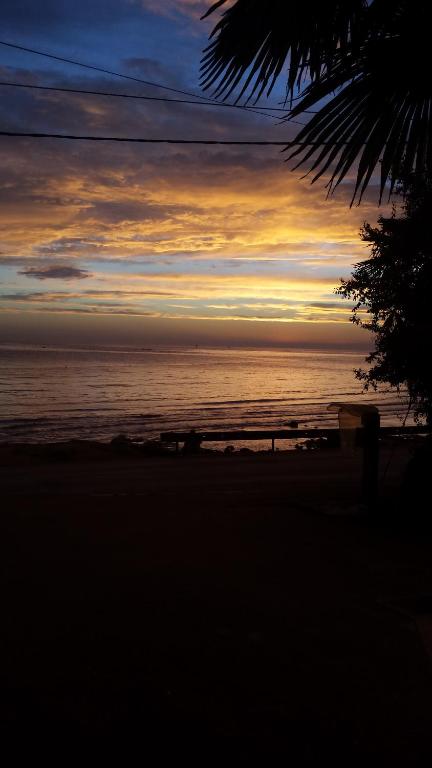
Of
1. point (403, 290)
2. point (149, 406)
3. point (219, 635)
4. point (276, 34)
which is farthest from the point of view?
point (149, 406)

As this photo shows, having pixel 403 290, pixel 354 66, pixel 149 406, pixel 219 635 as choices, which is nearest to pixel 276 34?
pixel 354 66

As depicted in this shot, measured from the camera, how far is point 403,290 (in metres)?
8.59

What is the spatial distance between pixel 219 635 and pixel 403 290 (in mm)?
5437

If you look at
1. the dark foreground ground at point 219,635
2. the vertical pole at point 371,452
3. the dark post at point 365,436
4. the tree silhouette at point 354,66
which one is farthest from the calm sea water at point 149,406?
the tree silhouette at point 354,66

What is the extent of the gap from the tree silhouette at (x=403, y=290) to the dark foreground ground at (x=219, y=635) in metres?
2.03

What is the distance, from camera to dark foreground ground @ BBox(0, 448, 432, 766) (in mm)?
3305

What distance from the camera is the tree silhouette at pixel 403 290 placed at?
7.23 metres

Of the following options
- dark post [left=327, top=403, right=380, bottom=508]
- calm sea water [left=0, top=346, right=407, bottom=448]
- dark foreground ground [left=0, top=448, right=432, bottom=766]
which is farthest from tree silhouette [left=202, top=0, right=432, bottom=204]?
calm sea water [left=0, top=346, right=407, bottom=448]

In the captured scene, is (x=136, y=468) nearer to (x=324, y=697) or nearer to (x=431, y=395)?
(x=431, y=395)

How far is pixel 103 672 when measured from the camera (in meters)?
4.01

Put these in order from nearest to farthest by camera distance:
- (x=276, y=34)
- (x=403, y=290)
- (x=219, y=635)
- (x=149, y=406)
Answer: (x=276, y=34)
(x=219, y=635)
(x=403, y=290)
(x=149, y=406)

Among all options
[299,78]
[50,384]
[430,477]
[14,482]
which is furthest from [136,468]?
[50,384]

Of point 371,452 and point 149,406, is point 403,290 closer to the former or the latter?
point 371,452

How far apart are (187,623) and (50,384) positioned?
59093 mm
